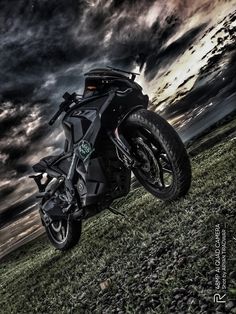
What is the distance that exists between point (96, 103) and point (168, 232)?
332 centimetres

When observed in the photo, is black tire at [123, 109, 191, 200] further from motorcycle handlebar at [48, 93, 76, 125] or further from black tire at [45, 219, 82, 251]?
black tire at [45, 219, 82, 251]

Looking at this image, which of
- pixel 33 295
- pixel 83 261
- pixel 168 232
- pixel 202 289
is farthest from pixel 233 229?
pixel 33 295

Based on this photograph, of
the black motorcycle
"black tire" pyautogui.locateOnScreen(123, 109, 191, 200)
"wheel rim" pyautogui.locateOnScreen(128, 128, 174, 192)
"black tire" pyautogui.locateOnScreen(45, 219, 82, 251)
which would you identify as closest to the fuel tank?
the black motorcycle

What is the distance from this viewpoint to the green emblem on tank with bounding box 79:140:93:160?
9289mm

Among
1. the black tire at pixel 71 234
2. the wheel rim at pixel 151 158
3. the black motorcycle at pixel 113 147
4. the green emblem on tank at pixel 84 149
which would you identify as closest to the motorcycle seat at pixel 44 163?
the black motorcycle at pixel 113 147

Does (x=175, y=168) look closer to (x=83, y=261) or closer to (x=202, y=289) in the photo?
(x=202, y=289)

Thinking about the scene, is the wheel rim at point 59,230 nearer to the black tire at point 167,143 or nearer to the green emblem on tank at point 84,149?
the green emblem on tank at point 84,149

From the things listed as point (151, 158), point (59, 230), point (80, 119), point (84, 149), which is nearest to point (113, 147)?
point (84, 149)

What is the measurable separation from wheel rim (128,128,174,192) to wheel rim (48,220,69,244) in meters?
4.24

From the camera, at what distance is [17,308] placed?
1086cm

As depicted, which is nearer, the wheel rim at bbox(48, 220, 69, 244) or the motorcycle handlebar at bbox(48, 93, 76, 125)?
the motorcycle handlebar at bbox(48, 93, 76, 125)

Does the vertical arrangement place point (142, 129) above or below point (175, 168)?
above

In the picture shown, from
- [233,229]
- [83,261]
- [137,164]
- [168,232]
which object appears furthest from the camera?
[83,261]

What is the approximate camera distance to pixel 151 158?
8.55 metres
